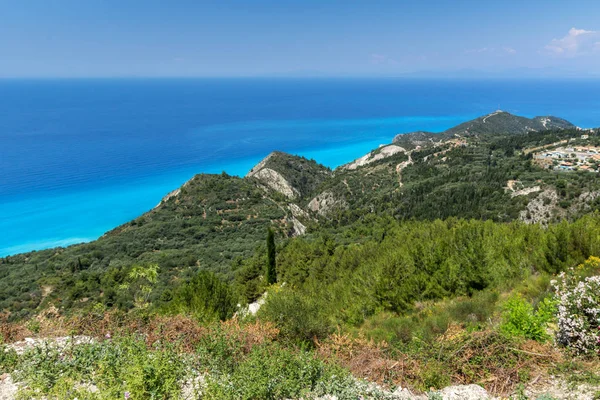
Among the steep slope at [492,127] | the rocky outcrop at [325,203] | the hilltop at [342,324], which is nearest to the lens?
the hilltop at [342,324]

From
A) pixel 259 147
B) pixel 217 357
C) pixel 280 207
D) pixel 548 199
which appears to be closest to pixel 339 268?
pixel 217 357

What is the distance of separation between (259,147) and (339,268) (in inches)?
4634

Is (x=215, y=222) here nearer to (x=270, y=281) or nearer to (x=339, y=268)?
(x=270, y=281)

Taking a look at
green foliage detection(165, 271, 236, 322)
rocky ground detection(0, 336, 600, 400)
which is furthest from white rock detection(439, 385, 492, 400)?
green foliage detection(165, 271, 236, 322)

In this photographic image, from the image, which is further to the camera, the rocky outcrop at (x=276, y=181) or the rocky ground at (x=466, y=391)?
the rocky outcrop at (x=276, y=181)

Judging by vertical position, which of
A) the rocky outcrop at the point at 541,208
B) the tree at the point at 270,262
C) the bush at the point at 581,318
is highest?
the bush at the point at 581,318

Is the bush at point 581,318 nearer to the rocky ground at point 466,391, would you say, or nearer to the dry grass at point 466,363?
the dry grass at point 466,363

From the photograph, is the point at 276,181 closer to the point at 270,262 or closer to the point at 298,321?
the point at 270,262

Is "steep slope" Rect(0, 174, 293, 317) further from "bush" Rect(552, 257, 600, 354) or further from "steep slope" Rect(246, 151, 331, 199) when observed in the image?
"bush" Rect(552, 257, 600, 354)

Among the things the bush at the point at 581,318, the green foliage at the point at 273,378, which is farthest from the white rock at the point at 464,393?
the bush at the point at 581,318

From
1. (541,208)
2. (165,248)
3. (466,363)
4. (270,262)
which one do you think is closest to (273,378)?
(466,363)

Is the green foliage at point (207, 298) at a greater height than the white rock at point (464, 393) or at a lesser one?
lesser

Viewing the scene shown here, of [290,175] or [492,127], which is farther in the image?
[492,127]

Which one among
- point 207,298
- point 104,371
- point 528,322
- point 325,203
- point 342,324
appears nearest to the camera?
point 104,371
